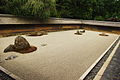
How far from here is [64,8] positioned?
1213 centimetres

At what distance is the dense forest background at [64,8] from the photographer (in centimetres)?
633

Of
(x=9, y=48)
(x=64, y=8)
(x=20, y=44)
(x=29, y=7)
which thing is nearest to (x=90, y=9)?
(x=64, y=8)

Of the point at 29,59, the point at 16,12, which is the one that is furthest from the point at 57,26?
the point at 29,59

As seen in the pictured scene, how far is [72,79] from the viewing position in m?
2.01

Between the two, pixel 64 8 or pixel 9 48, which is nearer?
pixel 9 48

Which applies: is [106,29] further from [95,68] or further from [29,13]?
[95,68]

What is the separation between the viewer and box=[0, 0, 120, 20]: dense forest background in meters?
6.33

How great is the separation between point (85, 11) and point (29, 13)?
359 inches

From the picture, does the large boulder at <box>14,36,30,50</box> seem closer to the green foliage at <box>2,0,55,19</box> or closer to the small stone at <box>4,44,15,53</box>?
the small stone at <box>4,44,15,53</box>

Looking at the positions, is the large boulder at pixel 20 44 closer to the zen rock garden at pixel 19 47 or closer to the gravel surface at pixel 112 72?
the zen rock garden at pixel 19 47

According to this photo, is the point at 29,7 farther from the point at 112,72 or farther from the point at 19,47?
the point at 112,72

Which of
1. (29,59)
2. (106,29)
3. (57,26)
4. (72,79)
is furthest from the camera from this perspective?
(106,29)

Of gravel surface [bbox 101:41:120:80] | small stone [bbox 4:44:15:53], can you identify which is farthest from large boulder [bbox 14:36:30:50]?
gravel surface [bbox 101:41:120:80]

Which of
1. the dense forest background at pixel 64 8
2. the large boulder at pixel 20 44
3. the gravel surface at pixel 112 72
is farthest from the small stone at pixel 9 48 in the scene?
the dense forest background at pixel 64 8
